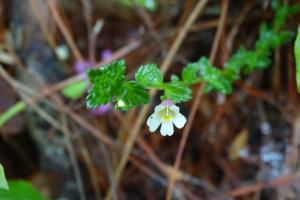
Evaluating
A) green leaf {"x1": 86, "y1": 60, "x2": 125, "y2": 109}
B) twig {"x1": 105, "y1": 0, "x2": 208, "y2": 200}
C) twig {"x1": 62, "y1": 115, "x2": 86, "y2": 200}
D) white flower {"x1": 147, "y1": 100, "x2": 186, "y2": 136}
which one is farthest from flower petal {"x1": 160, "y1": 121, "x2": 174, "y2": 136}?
twig {"x1": 62, "y1": 115, "x2": 86, "y2": 200}

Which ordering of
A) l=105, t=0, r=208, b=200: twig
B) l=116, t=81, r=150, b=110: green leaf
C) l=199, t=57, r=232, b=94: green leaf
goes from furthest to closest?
l=105, t=0, r=208, b=200: twig
l=199, t=57, r=232, b=94: green leaf
l=116, t=81, r=150, b=110: green leaf

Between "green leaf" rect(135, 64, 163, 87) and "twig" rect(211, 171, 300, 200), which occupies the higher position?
"twig" rect(211, 171, 300, 200)

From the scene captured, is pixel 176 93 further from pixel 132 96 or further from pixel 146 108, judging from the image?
pixel 146 108

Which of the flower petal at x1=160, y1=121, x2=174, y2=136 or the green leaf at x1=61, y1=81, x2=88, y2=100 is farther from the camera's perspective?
the green leaf at x1=61, y1=81, x2=88, y2=100

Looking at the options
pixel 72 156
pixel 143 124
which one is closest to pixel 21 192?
pixel 72 156

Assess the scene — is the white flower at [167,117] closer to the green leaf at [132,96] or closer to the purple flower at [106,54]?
the green leaf at [132,96]

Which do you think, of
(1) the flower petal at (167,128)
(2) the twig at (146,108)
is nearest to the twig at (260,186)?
(2) the twig at (146,108)

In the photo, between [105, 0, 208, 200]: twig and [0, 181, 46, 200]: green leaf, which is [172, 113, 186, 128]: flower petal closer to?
[0, 181, 46, 200]: green leaf
